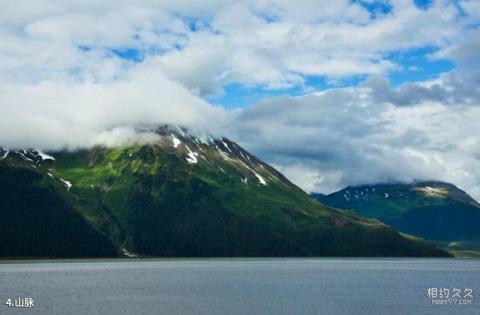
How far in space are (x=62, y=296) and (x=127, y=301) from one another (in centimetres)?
1903

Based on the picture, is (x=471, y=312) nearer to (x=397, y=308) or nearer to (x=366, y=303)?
(x=397, y=308)

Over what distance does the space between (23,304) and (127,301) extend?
22389 millimetres

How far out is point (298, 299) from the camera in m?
136

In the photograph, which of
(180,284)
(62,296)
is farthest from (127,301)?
(180,284)

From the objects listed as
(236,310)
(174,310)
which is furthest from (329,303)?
(174,310)

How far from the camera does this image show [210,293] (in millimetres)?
151375

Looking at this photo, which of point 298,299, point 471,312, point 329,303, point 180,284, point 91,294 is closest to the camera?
point 471,312

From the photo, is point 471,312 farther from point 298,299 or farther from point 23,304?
point 23,304

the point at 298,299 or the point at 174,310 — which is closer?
the point at 174,310

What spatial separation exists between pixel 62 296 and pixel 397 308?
73.9 meters

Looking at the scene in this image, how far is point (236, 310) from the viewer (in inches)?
4621

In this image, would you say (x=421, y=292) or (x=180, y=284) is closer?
(x=421, y=292)

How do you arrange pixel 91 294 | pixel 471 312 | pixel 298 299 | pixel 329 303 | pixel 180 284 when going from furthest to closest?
pixel 180 284
pixel 91 294
pixel 298 299
pixel 329 303
pixel 471 312

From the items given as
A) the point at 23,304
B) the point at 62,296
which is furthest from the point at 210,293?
the point at 23,304
